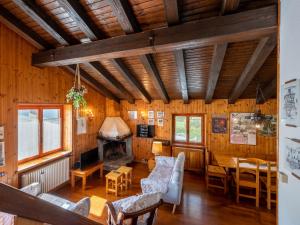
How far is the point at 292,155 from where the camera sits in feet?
5.69

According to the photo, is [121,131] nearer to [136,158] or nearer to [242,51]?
[136,158]

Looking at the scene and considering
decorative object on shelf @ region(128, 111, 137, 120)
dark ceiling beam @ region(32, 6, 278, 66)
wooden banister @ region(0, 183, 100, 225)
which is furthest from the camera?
decorative object on shelf @ region(128, 111, 137, 120)

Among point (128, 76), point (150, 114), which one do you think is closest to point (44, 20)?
point (128, 76)

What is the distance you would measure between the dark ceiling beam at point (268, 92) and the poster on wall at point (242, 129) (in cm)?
57

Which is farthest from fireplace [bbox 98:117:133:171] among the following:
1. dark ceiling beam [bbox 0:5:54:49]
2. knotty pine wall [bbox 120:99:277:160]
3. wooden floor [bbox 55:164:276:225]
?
dark ceiling beam [bbox 0:5:54:49]

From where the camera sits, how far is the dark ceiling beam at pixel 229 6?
7.23 feet

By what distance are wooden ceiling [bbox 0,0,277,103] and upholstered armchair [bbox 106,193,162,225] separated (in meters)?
2.37

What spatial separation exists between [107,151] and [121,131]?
102cm

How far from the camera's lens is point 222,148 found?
228 inches

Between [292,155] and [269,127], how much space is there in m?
4.25

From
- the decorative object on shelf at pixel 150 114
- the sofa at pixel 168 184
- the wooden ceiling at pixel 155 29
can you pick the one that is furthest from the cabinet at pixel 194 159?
the wooden ceiling at pixel 155 29

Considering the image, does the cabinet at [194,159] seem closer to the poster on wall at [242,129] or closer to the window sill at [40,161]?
the poster on wall at [242,129]

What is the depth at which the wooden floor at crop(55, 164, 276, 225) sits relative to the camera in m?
3.40

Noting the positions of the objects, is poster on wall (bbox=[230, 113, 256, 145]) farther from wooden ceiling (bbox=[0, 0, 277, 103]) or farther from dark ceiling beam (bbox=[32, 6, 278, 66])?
dark ceiling beam (bbox=[32, 6, 278, 66])
